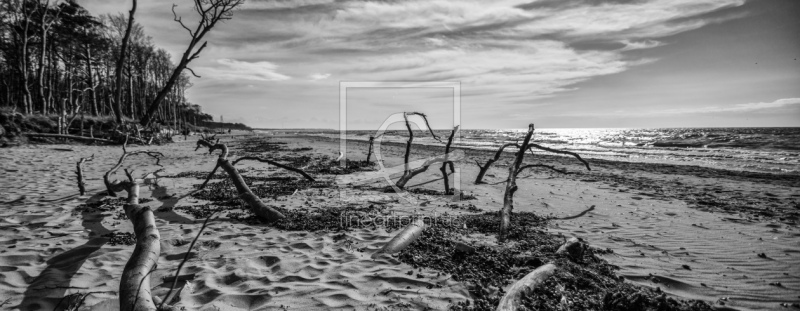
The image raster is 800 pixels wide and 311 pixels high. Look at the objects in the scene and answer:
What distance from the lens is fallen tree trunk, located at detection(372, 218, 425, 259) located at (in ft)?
14.4

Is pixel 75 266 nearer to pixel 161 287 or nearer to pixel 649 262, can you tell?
pixel 161 287

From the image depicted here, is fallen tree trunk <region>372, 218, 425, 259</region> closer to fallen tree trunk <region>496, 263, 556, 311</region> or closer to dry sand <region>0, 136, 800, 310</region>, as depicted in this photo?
dry sand <region>0, 136, 800, 310</region>

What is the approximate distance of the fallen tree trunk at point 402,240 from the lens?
438cm

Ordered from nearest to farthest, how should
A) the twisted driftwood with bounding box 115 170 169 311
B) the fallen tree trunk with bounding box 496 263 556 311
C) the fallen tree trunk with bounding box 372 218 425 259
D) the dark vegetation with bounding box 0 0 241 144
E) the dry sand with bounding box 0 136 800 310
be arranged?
the twisted driftwood with bounding box 115 170 169 311 < the fallen tree trunk with bounding box 496 263 556 311 < the dry sand with bounding box 0 136 800 310 < the fallen tree trunk with bounding box 372 218 425 259 < the dark vegetation with bounding box 0 0 241 144

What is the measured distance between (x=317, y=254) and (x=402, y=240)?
1.19 metres

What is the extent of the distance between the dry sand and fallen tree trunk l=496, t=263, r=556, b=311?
465 mm

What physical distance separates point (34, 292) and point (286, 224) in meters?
2.95

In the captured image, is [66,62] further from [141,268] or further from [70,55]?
[141,268]

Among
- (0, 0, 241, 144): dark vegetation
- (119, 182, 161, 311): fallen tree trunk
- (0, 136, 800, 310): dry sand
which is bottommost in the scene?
(0, 136, 800, 310): dry sand

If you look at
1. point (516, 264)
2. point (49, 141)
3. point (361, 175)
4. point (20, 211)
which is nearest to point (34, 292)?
point (20, 211)

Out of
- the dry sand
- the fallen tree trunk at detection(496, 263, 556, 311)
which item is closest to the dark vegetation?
the dry sand

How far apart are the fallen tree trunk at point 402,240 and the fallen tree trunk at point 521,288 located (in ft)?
5.63

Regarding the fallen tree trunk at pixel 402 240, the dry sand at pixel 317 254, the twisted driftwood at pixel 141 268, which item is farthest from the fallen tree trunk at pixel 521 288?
the twisted driftwood at pixel 141 268

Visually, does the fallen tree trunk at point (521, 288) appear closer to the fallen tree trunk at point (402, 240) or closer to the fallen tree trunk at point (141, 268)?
the fallen tree trunk at point (402, 240)
